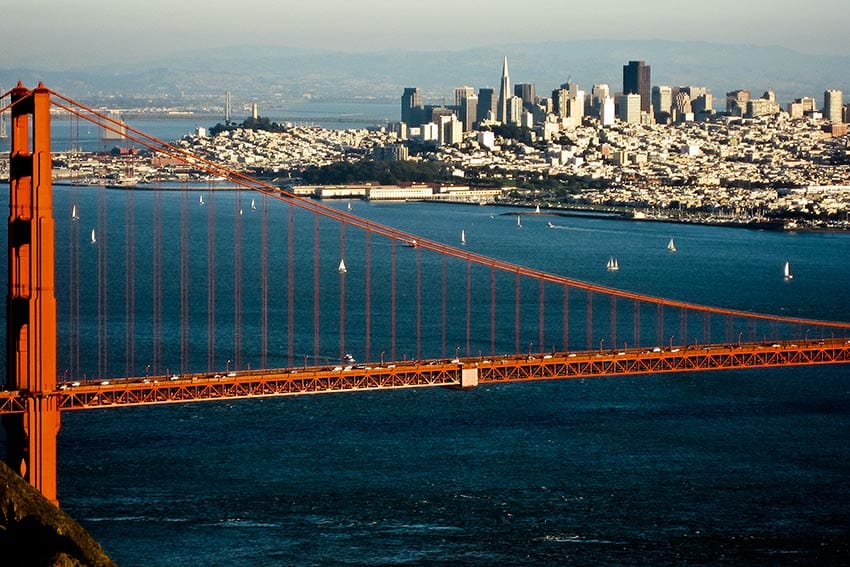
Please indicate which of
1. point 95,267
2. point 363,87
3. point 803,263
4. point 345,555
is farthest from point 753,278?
point 363,87

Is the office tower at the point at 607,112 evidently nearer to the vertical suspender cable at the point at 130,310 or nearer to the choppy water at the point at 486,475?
the vertical suspender cable at the point at 130,310

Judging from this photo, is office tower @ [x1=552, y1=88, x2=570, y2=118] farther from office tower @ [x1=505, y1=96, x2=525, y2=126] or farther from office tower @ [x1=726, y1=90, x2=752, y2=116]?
office tower @ [x1=726, y1=90, x2=752, y2=116]

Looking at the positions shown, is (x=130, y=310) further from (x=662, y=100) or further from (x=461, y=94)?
(x=662, y=100)

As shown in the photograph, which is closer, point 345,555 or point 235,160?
point 345,555

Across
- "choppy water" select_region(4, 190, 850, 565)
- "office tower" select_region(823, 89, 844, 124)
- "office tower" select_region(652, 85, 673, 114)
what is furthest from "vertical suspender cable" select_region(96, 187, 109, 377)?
"office tower" select_region(652, 85, 673, 114)

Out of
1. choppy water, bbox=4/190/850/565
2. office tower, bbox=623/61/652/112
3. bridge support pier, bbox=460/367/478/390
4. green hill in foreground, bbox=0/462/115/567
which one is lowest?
choppy water, bbox=4/190/850/565

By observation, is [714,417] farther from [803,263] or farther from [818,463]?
[803,263]
